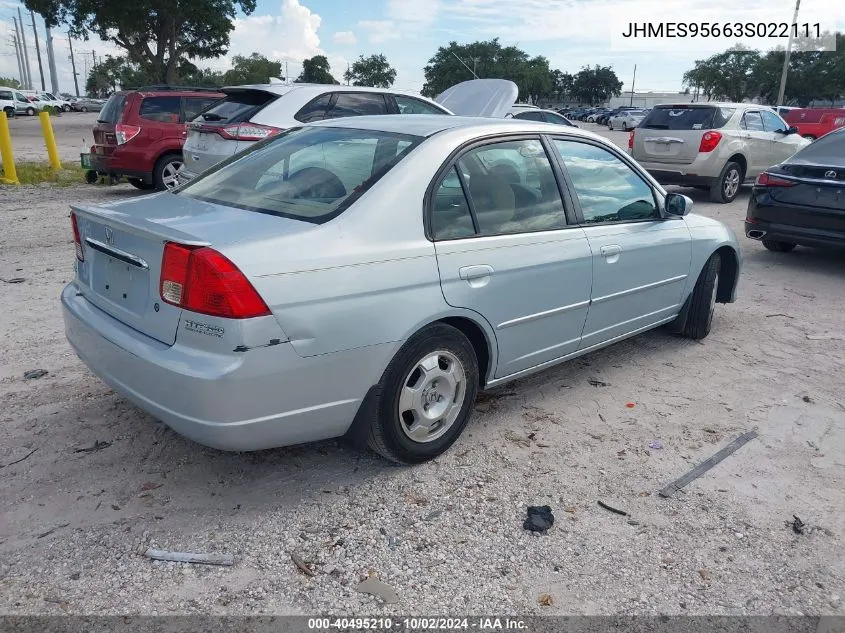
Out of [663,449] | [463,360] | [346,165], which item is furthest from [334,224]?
[663,449]

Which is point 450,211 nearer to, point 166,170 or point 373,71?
point 166,170

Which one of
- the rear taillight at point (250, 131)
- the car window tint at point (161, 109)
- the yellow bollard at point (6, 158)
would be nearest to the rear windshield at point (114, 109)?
the car window tint at point (161, 109)

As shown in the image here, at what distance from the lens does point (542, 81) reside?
97312 mm

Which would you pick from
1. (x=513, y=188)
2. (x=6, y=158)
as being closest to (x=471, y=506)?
(x=513, y=188)

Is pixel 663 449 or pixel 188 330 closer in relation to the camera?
pixel 188 330

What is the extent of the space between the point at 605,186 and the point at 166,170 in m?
8.88

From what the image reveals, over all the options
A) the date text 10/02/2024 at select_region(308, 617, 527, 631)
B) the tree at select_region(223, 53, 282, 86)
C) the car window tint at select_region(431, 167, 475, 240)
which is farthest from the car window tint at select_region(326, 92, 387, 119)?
the tree at select_region(223, 53, 282, 86)

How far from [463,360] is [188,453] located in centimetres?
144

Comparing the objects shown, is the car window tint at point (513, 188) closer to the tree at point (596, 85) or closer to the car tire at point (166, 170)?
the car tire at point (166, 170)

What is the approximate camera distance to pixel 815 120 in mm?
22250

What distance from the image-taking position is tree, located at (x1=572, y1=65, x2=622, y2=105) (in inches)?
4306

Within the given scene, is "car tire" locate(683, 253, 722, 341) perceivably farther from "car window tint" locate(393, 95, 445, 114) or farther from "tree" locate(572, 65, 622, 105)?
"tree" locate(572, 65, 622, 105)

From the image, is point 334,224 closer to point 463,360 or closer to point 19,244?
point 463,360

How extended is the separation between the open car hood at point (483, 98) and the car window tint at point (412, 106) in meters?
0.88
